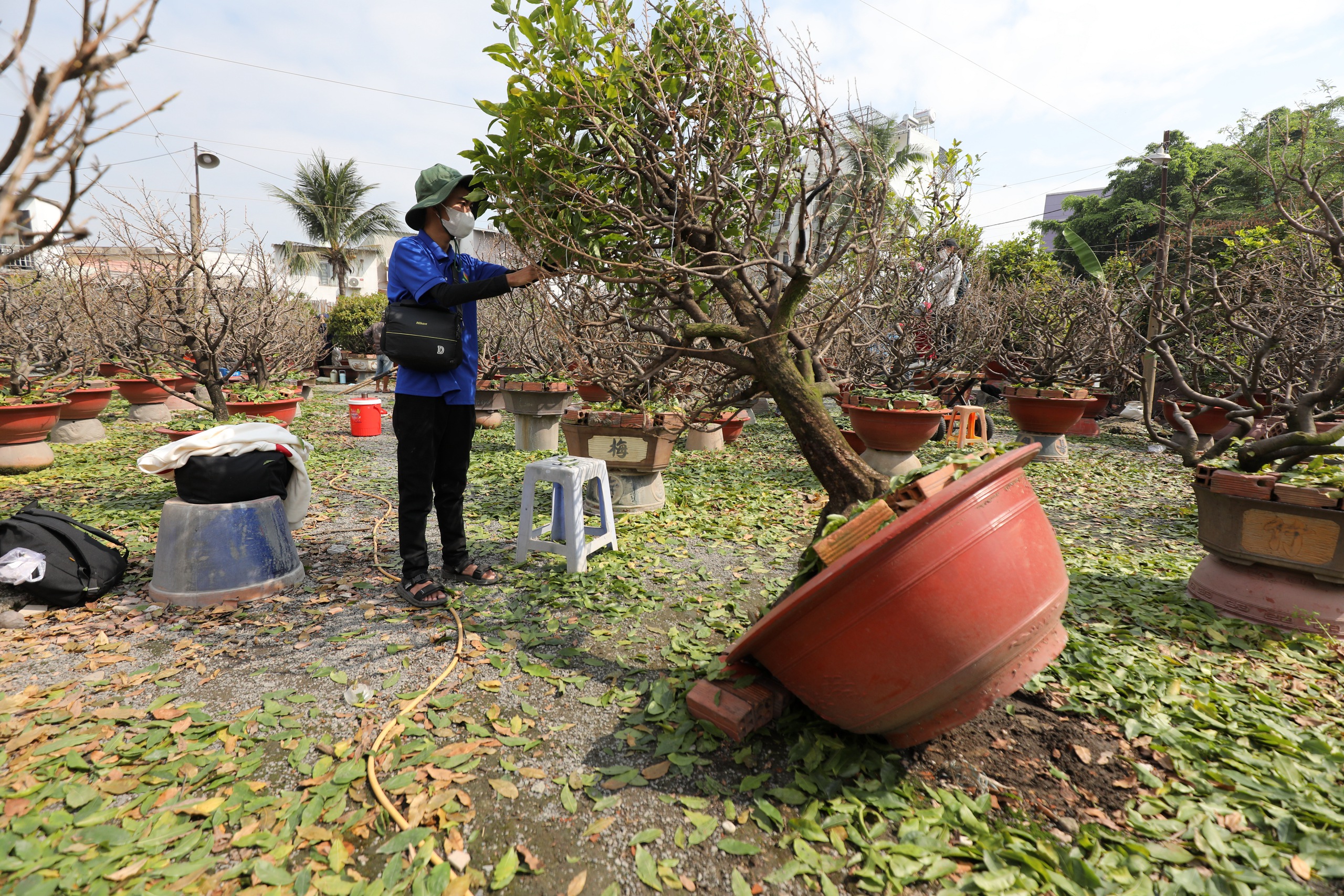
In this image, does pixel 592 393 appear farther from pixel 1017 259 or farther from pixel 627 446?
pixel 1017 259

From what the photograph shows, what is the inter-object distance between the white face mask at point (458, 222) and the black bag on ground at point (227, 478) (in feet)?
5.56

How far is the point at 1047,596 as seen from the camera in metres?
1.91

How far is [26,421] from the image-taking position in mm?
6641

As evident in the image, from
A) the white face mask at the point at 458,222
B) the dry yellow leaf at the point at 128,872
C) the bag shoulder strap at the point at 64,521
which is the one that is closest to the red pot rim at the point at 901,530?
the dry yellow leaf at the point at 128,872

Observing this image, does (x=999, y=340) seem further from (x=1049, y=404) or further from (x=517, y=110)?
(x=517, y=110)

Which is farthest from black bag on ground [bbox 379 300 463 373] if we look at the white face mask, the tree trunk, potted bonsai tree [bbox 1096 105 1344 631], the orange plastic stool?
the orange plastic stool

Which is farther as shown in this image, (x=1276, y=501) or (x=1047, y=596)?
(x=1276, y=501)

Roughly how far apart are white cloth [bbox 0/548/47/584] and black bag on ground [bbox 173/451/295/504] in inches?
26.6

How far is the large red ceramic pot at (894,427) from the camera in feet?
21.5

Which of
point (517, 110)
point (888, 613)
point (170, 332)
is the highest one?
point (517, 110)

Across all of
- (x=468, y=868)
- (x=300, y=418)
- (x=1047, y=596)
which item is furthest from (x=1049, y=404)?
(x=300, y=418)

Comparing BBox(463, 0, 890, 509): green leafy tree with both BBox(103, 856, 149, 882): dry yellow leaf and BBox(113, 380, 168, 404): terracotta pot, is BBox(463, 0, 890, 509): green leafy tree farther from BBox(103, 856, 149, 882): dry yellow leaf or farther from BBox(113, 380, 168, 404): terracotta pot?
BBox(113, 380, 168, 404): terracotta pot

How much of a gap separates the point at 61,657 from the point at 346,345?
883 inches

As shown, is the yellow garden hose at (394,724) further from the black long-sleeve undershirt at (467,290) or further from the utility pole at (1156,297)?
the utility pole at (1156,297)
